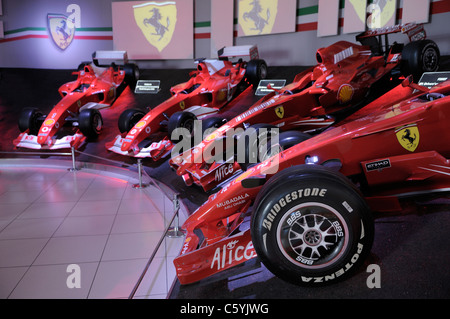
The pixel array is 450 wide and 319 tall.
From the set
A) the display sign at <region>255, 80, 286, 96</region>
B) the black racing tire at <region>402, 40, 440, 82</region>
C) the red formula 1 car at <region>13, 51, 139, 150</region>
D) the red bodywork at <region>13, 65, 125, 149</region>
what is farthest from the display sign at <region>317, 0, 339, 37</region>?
the red bodywork at <region>13, 65, 125, 149</region>

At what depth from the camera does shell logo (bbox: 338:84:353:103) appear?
16.1ft

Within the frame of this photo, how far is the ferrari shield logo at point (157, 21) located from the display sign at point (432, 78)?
693cm

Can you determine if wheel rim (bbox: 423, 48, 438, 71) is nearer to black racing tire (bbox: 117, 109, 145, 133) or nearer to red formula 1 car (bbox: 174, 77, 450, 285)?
red formula 1 car (bbox: 174, 77, 450, 285)

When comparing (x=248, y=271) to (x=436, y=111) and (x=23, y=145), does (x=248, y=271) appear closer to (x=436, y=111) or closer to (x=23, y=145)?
(x=436, y=111)

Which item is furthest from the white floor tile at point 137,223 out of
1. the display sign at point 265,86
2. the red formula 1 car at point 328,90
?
the display sign at point 265,86

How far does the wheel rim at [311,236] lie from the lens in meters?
1.95

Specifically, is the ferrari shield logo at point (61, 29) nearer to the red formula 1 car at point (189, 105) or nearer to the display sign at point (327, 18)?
the red formula 1 car at point (189, 105)

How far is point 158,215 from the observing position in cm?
422

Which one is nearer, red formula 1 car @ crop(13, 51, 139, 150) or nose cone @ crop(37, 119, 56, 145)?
nose cone @ crop(37, 119, 56, 145)

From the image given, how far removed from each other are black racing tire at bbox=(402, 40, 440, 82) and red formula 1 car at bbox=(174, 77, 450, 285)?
2449 millimetres

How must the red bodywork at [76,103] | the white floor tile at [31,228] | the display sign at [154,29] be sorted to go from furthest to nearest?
1. the display sign at [154,29]
2. the red bodywork at [76,103]
3. the white floor tile at [31,228]

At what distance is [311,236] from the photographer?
6.52 ft

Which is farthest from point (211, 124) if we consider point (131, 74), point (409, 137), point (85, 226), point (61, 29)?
point (61, 29)

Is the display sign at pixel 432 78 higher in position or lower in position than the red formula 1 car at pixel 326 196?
higher
